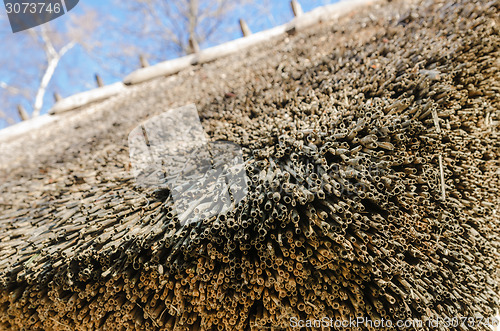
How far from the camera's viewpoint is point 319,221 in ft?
5.84

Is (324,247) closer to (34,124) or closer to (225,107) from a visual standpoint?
(225,107)

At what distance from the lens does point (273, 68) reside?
3.70m

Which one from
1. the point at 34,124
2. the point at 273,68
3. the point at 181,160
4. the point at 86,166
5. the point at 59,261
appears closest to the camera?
the point at 59,261

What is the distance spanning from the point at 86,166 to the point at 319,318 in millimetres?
2786

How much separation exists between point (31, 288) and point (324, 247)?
214 cm

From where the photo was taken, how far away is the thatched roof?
1.83 m

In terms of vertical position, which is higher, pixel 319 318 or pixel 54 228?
pixel 54 228

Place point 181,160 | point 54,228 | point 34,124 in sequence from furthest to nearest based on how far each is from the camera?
point 34,124 → point 181,160 → point 54,228

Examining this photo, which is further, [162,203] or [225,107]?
[225,107]

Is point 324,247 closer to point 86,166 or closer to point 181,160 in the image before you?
point 181,160

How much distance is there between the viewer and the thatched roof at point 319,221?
183 centimetres

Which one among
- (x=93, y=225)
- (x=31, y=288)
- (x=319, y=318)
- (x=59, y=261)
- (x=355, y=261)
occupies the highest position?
(x=93, y=225)

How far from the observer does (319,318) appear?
1.88m

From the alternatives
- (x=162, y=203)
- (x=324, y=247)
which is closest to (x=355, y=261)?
(x=324, y=247)
